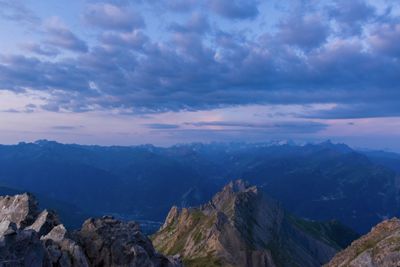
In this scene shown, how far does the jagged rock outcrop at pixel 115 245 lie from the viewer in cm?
7594

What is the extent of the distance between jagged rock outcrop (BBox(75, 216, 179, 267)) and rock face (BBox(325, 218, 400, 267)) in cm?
5220

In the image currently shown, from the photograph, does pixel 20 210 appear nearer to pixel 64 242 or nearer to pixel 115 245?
pixel 115 245

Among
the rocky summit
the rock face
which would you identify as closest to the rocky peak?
the rocky summit

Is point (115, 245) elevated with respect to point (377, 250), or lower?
elevated

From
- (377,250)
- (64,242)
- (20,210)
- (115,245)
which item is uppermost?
(20,210)

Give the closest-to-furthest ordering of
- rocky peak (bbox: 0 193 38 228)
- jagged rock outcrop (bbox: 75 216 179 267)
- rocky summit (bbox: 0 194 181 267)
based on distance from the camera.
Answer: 1. rocky summit (bbox: 0 194 181 267)
2. jagged rock outcrop (bbox: 75 216 179 267)
3. rocky peak (bbox: 0 193 38 228)

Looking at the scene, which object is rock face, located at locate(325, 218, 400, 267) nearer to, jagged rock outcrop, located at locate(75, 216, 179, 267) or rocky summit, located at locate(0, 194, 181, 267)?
rocky summit, located at locate(0, 194, 181, 267)

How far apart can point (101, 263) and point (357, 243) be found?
87049 millimetres

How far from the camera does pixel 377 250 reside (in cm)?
11438

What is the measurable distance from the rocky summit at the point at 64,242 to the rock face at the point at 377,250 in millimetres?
48755

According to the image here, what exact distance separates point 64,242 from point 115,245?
10.3 metres

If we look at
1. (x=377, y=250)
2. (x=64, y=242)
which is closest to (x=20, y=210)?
(x=64, y=242)

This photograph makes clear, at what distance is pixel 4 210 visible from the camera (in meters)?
95.9

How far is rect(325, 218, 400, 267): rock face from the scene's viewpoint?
108625 millimetres
